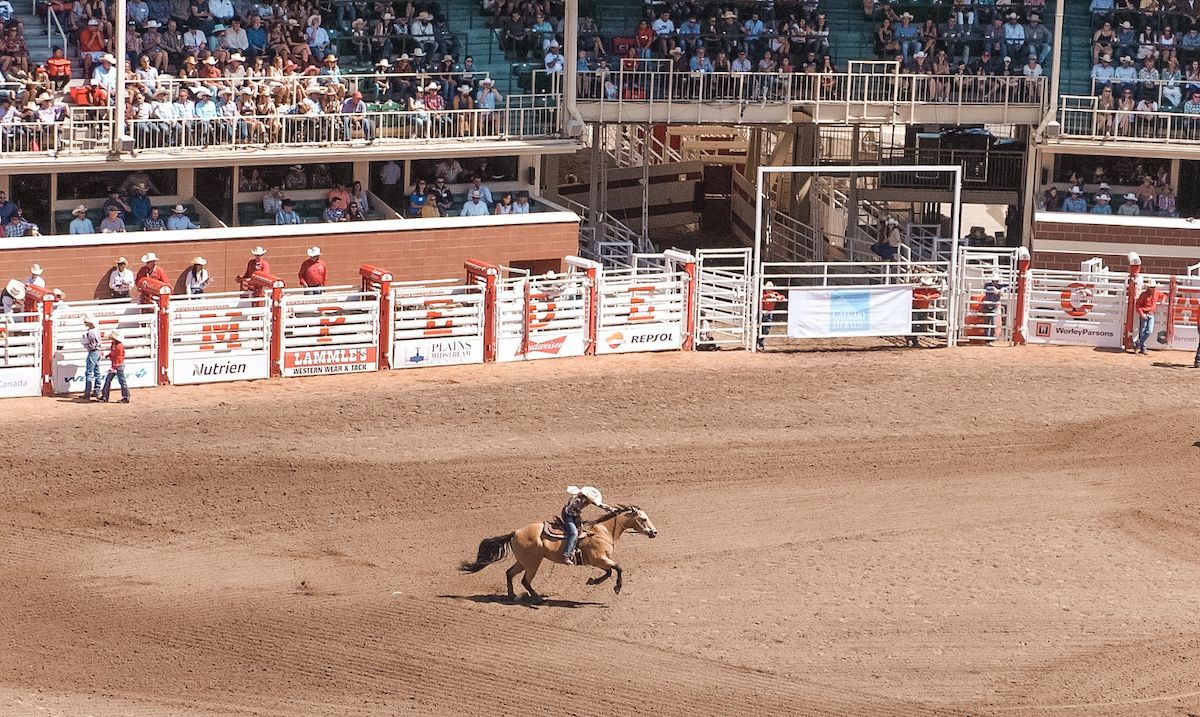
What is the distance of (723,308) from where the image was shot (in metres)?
32.2

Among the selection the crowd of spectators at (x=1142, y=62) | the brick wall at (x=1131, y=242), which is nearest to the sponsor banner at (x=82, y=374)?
the brick wall at (x=1131, y=242)

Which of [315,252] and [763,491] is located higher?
[315,252]

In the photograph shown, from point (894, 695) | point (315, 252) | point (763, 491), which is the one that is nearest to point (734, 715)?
point (894, 695)

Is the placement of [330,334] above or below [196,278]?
below

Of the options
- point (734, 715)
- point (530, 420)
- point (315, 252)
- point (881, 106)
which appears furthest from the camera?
point (881, 106)

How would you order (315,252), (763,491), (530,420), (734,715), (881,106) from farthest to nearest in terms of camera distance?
(881,106), (315,252), (530,420), (763,491), (734,715)

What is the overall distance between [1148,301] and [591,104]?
1048 cm

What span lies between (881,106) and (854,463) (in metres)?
12.3

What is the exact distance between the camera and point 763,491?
24.0m

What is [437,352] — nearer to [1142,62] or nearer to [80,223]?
[80,223]

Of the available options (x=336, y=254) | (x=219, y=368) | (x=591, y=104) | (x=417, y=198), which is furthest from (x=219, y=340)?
(x=591, y=104)

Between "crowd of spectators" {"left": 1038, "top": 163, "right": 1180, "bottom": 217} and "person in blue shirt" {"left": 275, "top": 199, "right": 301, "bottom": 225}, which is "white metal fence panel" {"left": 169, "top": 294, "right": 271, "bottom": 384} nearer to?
"person in blue shirt" {"left": 275, "top": 199, "right": 301, "bottom": 225}

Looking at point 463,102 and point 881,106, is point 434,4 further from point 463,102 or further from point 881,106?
point 881,106

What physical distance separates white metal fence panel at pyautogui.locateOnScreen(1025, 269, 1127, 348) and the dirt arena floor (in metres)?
1.74
